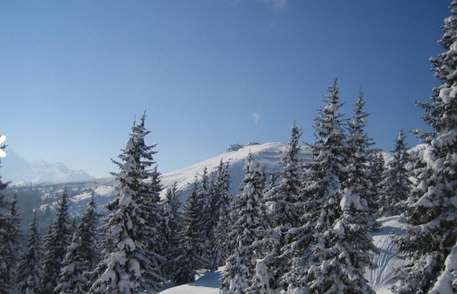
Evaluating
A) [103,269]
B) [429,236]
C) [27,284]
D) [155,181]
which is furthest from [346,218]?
[27,284]

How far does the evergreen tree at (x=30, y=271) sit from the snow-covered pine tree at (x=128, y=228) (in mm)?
22577

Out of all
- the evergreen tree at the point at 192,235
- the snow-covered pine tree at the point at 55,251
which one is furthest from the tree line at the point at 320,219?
the evergreen tree at the point at 192,235

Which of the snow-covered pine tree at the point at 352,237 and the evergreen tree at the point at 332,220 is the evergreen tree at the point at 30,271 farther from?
the snow-covered pine tree at the point at 352,237

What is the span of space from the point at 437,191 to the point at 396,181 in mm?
42185

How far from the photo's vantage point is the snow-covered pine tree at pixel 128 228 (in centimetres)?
1912

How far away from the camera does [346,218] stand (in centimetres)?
1400

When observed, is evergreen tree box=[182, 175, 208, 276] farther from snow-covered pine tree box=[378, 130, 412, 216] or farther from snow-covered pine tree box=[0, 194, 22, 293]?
snow-covered pine tree box=[378, 130, 412, 216]

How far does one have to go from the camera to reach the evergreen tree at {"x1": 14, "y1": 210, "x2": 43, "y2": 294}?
121 feet

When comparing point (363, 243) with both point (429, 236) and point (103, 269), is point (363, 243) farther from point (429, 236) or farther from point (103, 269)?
point (103, 269)

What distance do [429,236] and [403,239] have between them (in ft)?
3.14

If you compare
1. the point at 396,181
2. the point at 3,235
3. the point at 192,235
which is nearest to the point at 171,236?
the point at 192,235

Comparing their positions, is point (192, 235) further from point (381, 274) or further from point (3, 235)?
point (3, 235)

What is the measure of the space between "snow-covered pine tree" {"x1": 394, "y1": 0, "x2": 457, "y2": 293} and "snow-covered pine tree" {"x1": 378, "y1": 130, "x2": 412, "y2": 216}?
130 ft

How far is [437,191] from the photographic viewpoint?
1180 cm
